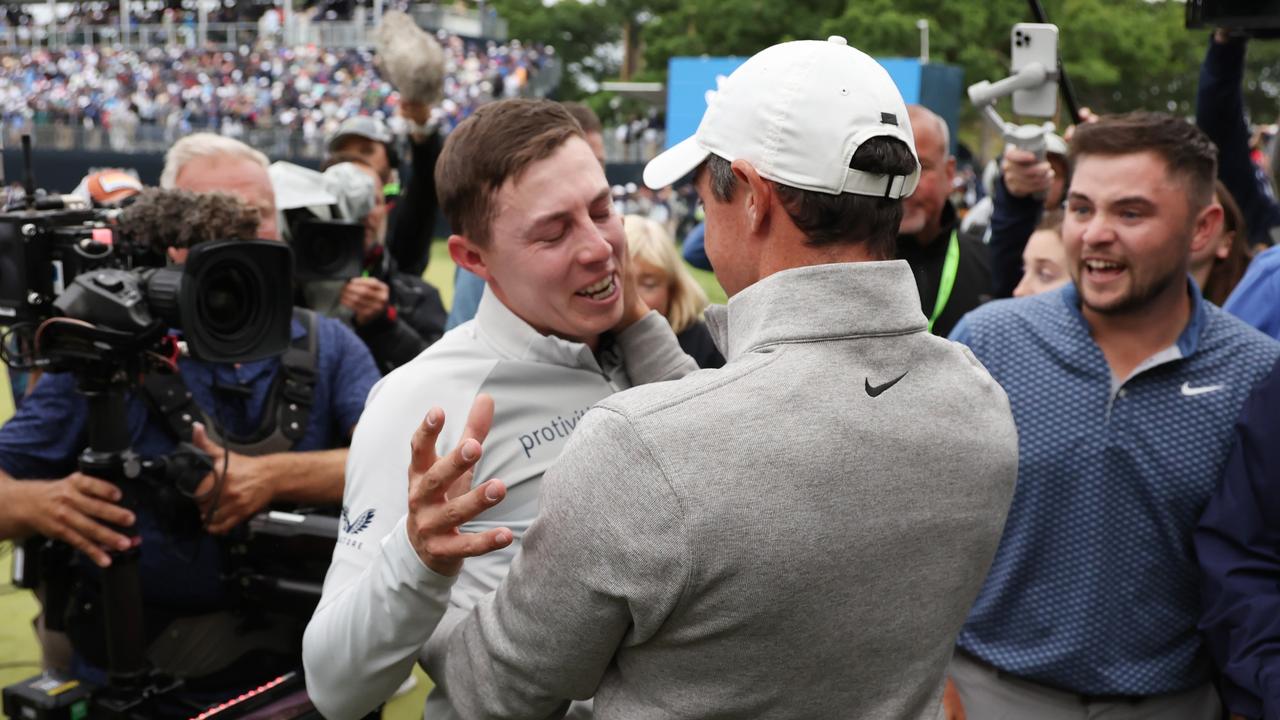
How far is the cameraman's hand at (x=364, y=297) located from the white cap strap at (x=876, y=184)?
3195mm

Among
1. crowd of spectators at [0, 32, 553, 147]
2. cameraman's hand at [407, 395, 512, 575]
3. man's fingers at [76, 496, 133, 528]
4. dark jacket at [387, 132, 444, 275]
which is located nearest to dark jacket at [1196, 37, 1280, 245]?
dark jacket at [387, 132, 444, 275]

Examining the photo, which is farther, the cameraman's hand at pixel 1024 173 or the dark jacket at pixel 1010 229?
the dark jacket at pixel 1010 229

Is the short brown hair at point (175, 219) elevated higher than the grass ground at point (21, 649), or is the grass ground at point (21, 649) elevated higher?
the short brown hair at point (175, 219)

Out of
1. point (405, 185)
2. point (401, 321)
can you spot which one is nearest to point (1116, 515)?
point (401, 321)

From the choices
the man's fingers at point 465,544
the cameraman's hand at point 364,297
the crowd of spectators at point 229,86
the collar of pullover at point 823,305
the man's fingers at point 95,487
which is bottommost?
the crowd of spectators at point 229,86

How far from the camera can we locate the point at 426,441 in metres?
1.60

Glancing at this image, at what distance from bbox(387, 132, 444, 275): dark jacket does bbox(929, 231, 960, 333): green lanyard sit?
2.02 meters

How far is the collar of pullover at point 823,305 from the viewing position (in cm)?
155

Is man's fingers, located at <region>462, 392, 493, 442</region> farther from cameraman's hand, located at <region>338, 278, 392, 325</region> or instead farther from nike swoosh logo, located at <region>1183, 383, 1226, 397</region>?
cameraman's hand, located at <region>338, 278, 392, 325</region>

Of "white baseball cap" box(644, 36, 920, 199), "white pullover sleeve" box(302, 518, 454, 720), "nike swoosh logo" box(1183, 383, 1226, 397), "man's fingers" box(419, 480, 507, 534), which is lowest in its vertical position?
"white pullover sleeve" box(302, 518, 454, 720)

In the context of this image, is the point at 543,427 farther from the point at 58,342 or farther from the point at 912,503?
the point at 58,342

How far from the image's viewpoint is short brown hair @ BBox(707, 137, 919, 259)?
5.17 ft

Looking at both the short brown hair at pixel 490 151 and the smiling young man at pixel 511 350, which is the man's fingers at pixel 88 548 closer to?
the smiling young man at pixel 511 350

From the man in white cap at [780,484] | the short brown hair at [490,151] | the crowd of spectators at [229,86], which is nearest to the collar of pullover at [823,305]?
the man in white cap at [780,484]
